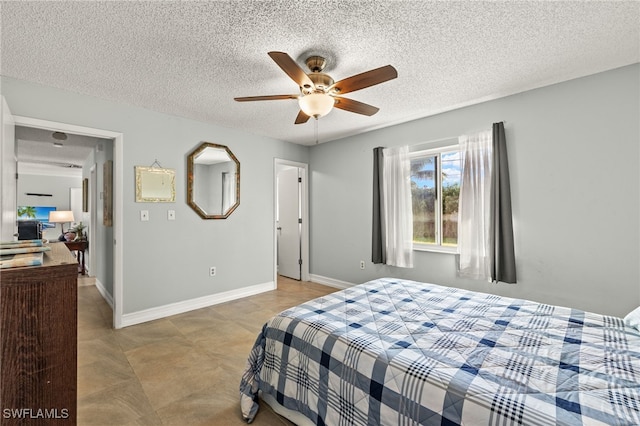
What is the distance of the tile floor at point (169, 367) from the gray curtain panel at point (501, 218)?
2.44 metres

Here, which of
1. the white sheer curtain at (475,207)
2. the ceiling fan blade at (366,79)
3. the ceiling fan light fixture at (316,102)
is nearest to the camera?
the ceiling fan blade at (366,79)

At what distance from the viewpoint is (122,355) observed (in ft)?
8.11

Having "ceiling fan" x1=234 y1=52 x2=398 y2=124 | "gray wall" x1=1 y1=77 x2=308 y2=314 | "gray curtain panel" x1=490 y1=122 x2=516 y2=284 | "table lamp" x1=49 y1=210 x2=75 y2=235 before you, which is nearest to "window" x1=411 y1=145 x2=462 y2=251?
"gray curtain panel" x1=490 y1=122 x2=516 y2=284

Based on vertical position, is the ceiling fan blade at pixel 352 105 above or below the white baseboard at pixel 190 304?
above

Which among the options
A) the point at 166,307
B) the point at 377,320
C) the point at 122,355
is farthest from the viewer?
the point at 166,307

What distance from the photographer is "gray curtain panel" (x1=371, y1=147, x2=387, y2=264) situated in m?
3.91

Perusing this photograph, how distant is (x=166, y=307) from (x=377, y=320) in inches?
110

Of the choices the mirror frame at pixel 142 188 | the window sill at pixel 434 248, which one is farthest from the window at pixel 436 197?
the mirror frame at pixel 142 188

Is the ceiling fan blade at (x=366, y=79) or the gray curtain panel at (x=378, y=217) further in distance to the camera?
the gray curtain panel at (x=378, y=217)

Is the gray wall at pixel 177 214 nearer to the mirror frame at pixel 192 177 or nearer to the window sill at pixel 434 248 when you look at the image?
the mirror frame at pixel 192 177

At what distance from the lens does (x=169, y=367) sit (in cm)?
228

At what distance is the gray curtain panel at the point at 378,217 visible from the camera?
3910mm

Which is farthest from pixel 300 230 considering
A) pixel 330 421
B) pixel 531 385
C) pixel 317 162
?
pixel 531 385

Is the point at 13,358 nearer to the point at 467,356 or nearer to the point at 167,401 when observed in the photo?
the point at 167,401
